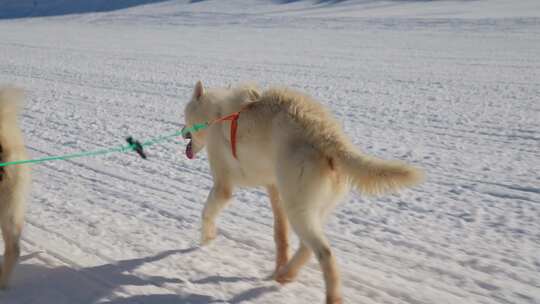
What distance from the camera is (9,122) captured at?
3.70 meters

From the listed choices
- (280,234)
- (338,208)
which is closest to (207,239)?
(280,234)

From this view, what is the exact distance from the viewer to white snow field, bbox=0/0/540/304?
13.1 ft

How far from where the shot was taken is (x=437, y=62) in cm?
1683

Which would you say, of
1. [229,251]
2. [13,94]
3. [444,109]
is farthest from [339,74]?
[13,94]

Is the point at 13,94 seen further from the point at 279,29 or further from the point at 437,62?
the point at 279,29

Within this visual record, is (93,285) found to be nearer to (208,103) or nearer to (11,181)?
(11,181)

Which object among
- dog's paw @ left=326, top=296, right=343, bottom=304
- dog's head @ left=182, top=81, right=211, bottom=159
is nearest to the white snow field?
dog's paw @ left=326, top=296, right=343, bottom=304

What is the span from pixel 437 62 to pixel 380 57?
7.71 feet

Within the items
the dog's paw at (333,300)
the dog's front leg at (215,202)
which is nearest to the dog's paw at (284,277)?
the dog's paw at (333,300)

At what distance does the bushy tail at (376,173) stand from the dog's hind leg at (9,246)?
7.24ft

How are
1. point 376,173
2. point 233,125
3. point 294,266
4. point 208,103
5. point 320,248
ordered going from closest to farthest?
point 376,173 → point 320,248 → point 294,266 → point 233,125 → point 208,103

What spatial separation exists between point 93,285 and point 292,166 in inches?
66.2

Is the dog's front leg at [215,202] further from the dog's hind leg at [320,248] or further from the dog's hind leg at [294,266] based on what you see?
the dog's hind leg at [320,248]

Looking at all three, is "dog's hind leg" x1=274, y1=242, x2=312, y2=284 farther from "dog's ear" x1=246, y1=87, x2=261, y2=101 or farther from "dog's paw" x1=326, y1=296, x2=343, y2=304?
"dog's ear" x1=246, y1=87, x2=261, y2=101
